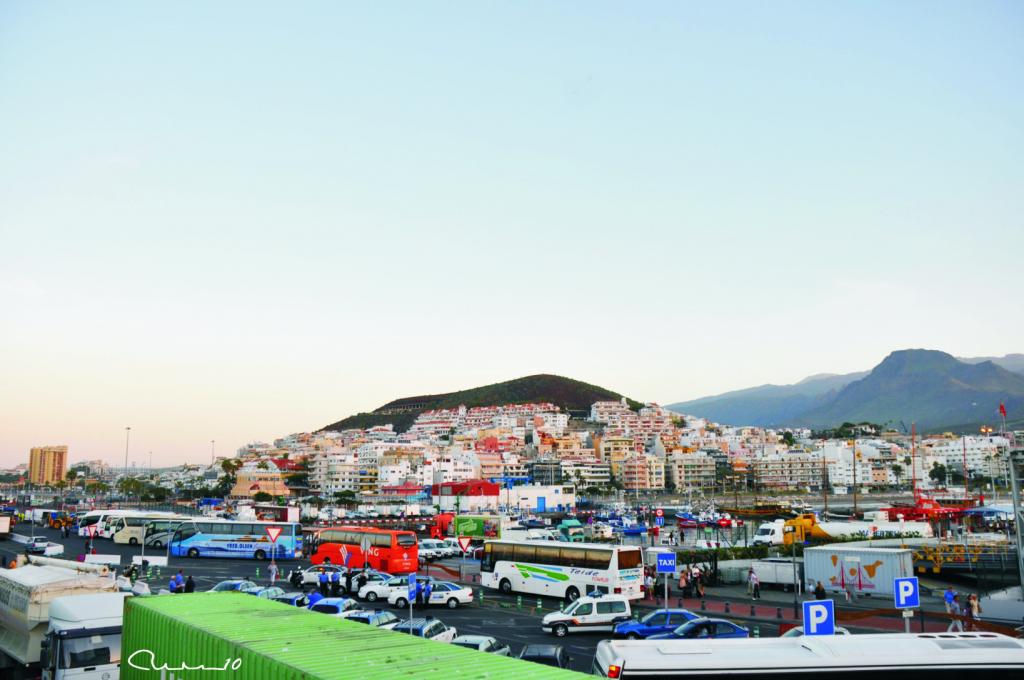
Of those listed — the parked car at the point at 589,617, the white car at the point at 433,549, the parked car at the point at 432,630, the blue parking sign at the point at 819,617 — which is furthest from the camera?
the white car at the point at 433,549

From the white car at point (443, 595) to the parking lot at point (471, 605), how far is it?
271mm

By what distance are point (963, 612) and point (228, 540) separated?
34709 millimetres

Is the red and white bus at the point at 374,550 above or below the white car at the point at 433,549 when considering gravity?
above

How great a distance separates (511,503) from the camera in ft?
386

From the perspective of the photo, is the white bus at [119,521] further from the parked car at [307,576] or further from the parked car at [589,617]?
the parked car at [589,617]

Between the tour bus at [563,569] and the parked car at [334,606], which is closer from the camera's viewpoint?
the parked car at [334,606]

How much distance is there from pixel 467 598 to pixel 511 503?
9186 centimetres

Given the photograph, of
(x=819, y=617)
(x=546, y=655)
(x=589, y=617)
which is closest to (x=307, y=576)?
(x=589, y=617)

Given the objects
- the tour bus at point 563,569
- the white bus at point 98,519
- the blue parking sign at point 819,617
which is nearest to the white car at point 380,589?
the tour bus at point 563,569

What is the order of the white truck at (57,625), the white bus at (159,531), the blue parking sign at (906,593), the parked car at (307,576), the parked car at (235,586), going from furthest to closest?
the white bus at (159,531)
the parked car at (307,576)
the parked car at (235,586)
the blue parking sign at (906,593)
the white truck at (57,625)

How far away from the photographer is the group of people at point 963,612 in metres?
22.3

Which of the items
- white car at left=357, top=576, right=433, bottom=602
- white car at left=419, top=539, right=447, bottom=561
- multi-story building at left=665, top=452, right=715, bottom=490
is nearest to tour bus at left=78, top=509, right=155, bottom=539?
white car at left=419, top=539, right=447, bottom=561

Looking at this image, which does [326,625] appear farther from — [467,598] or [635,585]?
[635,585]

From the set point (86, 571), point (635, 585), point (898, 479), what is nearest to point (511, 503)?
point (635, 585)
